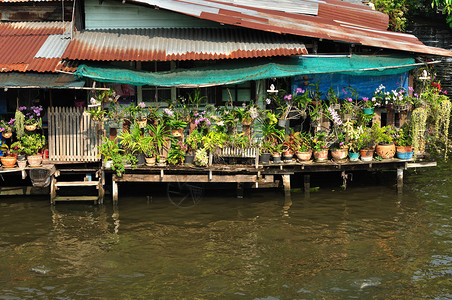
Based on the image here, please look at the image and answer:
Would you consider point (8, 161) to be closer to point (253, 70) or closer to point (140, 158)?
point (140, 158)

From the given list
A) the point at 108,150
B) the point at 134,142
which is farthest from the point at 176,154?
the point at 108,150

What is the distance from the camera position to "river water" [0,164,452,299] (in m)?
11.6

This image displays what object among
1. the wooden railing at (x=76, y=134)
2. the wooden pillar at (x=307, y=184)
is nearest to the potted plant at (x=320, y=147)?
the wooden pillar at (x=307, y=184)

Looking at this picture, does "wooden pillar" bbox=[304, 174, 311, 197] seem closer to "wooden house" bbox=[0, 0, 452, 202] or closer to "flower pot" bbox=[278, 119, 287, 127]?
"flower pot" bbox=[278, 119, 287, 127]

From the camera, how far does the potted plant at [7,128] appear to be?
53.4ft

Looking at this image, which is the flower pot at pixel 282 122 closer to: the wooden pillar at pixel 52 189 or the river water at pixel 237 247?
the river water at pixel 237 247

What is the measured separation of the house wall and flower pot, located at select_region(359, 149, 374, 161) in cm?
573

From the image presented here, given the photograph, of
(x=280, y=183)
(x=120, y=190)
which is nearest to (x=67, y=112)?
(x=120, y=190)

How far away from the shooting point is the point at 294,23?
682 inches

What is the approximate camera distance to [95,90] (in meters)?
16.2

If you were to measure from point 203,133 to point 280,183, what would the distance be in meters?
2.73

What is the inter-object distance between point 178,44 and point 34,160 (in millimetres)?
5192

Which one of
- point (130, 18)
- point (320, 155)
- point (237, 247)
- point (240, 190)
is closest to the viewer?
point (237, 247)

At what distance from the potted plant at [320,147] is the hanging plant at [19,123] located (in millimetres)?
8172
